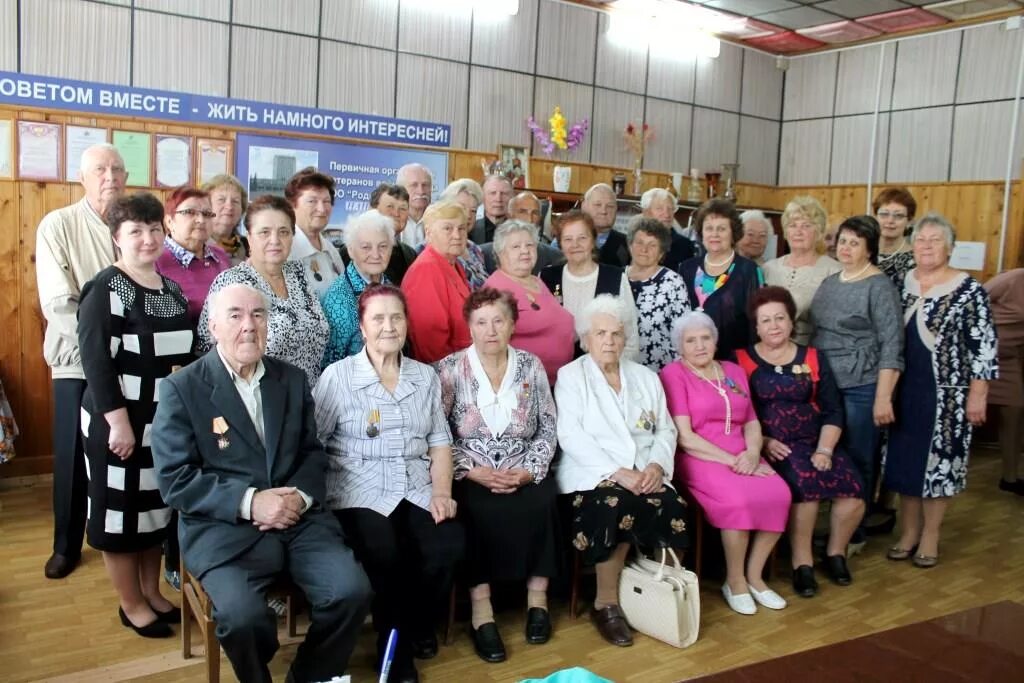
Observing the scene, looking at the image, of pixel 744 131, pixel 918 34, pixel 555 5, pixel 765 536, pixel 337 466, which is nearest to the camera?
pixel 337 466

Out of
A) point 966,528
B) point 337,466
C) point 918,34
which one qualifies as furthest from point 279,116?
point 918,34

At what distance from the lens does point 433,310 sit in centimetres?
356

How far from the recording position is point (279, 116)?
6336mm

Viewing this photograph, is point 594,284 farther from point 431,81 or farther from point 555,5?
point 555,5

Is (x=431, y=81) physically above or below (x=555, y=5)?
below

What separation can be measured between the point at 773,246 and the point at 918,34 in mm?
3207

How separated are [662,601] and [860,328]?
178 centimetres

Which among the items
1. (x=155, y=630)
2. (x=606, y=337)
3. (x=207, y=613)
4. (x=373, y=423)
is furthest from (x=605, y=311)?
(x=155, y=630)

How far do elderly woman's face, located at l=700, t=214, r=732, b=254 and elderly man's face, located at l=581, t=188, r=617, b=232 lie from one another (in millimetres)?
725

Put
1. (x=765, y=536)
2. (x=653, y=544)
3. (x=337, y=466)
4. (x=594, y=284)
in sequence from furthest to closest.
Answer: (x=594, y=284) < (x=765, y=536) < (x=653, y=544) < (x=337, y=466)

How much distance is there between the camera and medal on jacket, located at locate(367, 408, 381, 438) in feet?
9.77

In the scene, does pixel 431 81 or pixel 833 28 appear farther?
pixel 833 28

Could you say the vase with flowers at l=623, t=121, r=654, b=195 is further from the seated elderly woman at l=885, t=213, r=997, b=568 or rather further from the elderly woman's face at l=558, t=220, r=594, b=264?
the elderly woman's face at l=558, t=220, r=594, b=264

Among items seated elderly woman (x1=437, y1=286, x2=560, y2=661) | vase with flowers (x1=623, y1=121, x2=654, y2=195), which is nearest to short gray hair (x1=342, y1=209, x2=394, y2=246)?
seated elderly woman (x1=437, y1=286, x2=560, y2=661)
